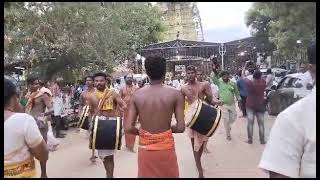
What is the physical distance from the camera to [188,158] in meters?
5.38

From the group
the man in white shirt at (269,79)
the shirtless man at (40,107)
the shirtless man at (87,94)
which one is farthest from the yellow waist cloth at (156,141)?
the shirtless man at (40,107)

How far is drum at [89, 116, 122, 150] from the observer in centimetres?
410

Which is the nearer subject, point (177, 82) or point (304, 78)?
point (304, 78)

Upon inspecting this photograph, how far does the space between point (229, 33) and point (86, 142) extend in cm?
180

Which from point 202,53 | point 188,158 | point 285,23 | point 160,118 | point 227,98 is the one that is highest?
point 285,23

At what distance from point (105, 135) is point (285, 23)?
71.8 inches

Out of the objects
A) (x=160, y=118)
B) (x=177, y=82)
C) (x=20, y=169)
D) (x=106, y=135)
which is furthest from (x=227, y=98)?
(x=20, y=169)

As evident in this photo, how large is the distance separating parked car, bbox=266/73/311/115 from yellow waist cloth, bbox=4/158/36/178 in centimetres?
154

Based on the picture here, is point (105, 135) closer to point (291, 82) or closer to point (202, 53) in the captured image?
point (202, 53)

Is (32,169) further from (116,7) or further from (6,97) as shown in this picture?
(116,7)

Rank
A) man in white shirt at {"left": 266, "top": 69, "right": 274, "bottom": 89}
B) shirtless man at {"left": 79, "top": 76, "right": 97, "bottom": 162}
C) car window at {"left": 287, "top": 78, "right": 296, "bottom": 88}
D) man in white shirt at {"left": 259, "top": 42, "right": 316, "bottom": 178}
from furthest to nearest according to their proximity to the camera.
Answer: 1. shirtless man at {"left": 79, "top": 76, "right": 97, "bottom": 162}
2. man in white shirt at {"left": 266, "top": 69, "right": 274, "bottom": 89}
3. car window at {"left": 287, "top": 78, "right": 296, "bottom": 88}
4. man in white shirt at {"left": 259, "top": 42, "right": 316, "bottom": 178}

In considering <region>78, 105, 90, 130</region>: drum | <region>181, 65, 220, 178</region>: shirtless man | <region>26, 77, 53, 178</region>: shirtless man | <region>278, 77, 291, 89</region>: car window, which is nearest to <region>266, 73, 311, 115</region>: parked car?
<region>278, 77, 291, 89</region>: car window

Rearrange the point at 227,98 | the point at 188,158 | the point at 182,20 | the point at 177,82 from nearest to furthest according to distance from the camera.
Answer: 1. the point at 182,20
2. the point at 177,82
3. the point at 188,158
4. the point at 227,98

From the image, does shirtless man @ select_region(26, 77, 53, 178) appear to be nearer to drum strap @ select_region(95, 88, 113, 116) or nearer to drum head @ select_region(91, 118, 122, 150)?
drum strap @ select_region(95, 88, 113, 116)
